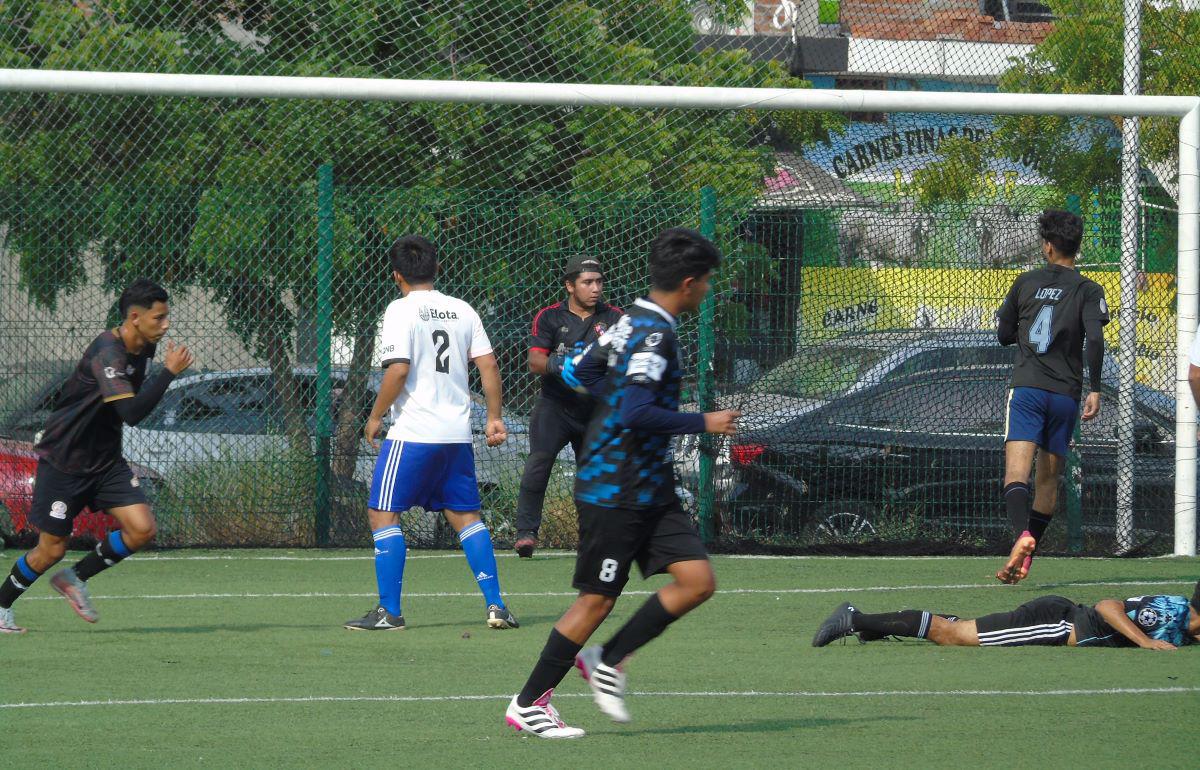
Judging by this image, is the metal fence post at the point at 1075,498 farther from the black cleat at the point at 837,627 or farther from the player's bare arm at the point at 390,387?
the player's bare arm at the point at 390,387

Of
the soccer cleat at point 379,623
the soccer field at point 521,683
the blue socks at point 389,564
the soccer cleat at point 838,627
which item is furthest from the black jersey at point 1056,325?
the soccer cleat at point 379,623

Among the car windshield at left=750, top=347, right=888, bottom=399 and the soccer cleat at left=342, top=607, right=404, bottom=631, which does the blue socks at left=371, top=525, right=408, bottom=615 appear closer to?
the soccer cleat at left=342, top=607, right=404, bottom=631

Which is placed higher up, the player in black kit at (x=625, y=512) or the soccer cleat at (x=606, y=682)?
the player in black kit at (x=625, y=512)

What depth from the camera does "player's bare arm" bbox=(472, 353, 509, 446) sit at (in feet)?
26.4

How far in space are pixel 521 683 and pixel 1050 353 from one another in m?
4.02

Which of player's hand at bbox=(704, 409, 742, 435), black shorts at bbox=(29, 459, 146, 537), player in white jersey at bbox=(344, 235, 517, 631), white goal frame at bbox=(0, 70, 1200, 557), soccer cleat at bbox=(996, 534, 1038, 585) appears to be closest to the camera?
player's hand at bbox=(704, 409, 742, 435)

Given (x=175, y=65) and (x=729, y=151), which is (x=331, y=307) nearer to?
(x=175, y=65)

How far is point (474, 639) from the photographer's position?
298 inches

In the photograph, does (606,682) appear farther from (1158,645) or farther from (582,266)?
(582,266)

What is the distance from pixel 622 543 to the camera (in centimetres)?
515

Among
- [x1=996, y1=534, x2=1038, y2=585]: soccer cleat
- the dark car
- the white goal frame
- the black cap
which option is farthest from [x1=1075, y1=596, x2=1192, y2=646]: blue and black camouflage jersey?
the dark car

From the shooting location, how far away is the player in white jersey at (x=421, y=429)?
7762 mm

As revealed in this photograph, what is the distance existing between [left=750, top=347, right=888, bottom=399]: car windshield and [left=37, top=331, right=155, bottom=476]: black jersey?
529 centimetres

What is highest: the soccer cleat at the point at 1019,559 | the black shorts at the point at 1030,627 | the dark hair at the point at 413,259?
the dark hair at the point at 413,259
